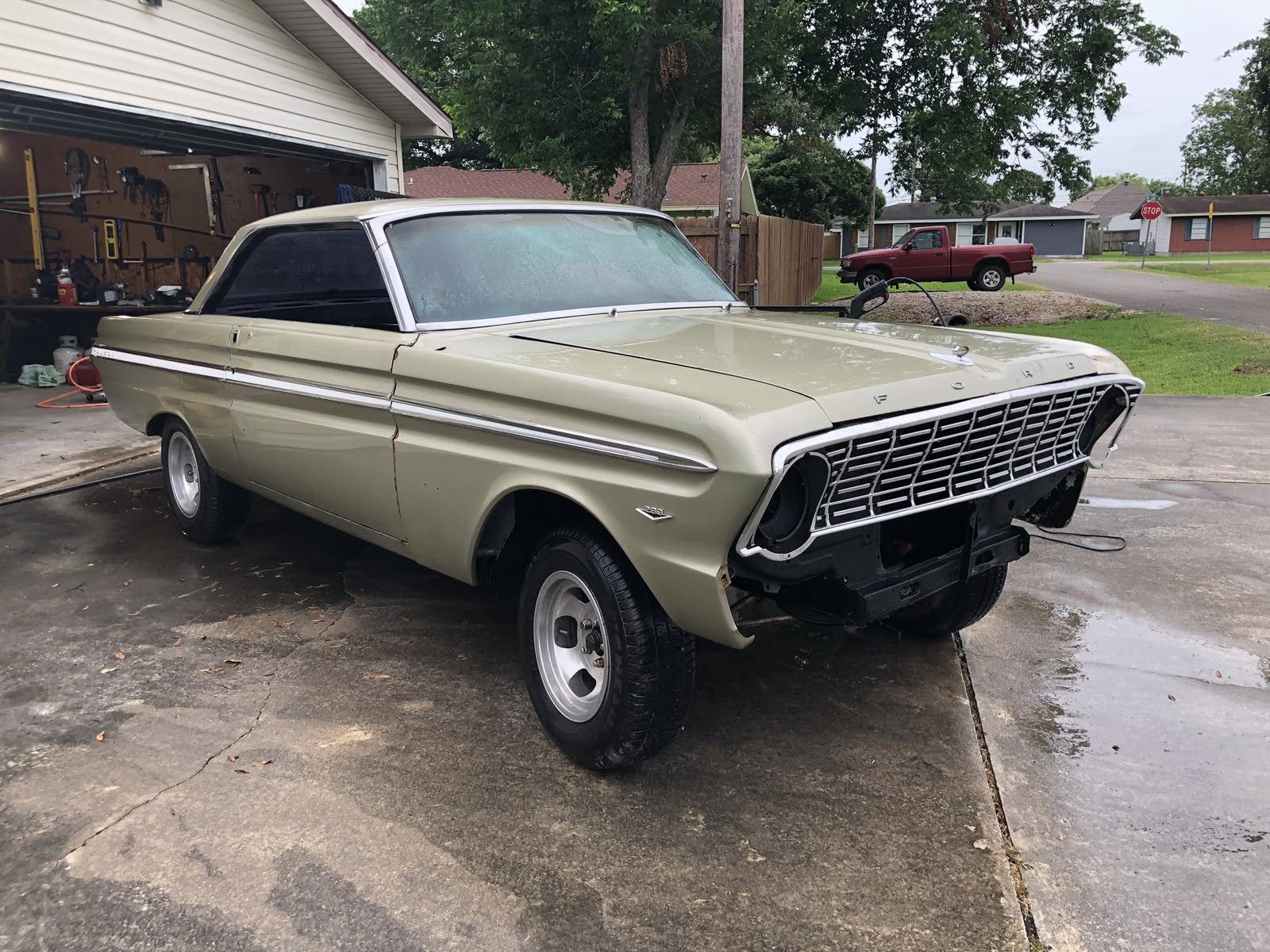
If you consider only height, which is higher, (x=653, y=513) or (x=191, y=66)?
(x=191, y=66)

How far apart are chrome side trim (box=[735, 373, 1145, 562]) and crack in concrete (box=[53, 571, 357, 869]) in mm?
1936

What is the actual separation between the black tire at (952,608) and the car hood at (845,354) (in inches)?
36.9

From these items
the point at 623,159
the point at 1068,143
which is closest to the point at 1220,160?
the point at 1068,143

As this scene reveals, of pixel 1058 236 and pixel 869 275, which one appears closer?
pixel 869 275

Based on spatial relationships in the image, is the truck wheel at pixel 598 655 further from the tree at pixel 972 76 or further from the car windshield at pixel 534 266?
the tree at pixel 972 76

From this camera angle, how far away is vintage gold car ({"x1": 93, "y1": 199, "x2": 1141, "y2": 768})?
2.66m

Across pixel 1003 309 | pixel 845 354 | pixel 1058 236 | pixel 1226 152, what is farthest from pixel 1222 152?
pixel 845 354

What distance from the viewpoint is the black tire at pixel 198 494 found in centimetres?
525

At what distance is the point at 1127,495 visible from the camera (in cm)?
641

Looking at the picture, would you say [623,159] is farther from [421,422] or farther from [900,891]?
[900,891]

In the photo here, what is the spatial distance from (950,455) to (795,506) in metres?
0.56

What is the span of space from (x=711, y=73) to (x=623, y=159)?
2.67m

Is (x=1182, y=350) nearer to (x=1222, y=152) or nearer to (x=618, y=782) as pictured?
(x=618, y=782)

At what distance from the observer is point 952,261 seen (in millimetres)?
26938
